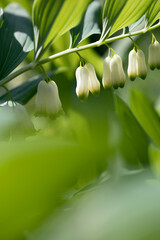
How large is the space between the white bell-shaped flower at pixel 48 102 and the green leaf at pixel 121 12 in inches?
5.8

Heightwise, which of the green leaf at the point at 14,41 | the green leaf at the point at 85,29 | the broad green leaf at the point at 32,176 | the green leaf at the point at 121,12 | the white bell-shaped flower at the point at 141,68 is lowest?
the broad green leaf at the point at 32,176

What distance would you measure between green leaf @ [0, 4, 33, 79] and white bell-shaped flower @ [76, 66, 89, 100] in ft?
0.35

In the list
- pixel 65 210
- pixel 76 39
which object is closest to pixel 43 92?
pixel 76 39

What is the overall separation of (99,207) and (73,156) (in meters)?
0.03

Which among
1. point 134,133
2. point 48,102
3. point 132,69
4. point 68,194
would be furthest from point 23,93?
point 68,194

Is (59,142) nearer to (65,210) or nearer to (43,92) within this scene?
(65,210)

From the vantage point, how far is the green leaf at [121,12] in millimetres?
485

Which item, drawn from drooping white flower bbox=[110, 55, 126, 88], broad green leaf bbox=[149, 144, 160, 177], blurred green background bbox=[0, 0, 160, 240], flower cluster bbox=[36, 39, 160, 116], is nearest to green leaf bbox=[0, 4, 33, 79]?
flower cluster bbox=[36, 39, 160, 116]

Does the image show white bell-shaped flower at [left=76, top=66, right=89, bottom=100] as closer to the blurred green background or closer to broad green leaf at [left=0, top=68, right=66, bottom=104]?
broad green leaf at [left=0, top=68, right=66, bottom=104]

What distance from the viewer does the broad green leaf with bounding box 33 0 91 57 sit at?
41 centimetres

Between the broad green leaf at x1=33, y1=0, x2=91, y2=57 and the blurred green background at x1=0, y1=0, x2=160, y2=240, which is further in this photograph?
the broad green leaf at x1=33, y1=0, x2=91, y2=57

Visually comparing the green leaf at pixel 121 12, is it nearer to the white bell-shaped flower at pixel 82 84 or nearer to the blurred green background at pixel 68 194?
the white bell-shaped flower at pixel 82 84

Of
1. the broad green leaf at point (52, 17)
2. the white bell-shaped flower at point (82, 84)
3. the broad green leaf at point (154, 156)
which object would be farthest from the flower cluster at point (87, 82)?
the broad green leaf at point (154, 156)

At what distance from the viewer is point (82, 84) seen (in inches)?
21.8
